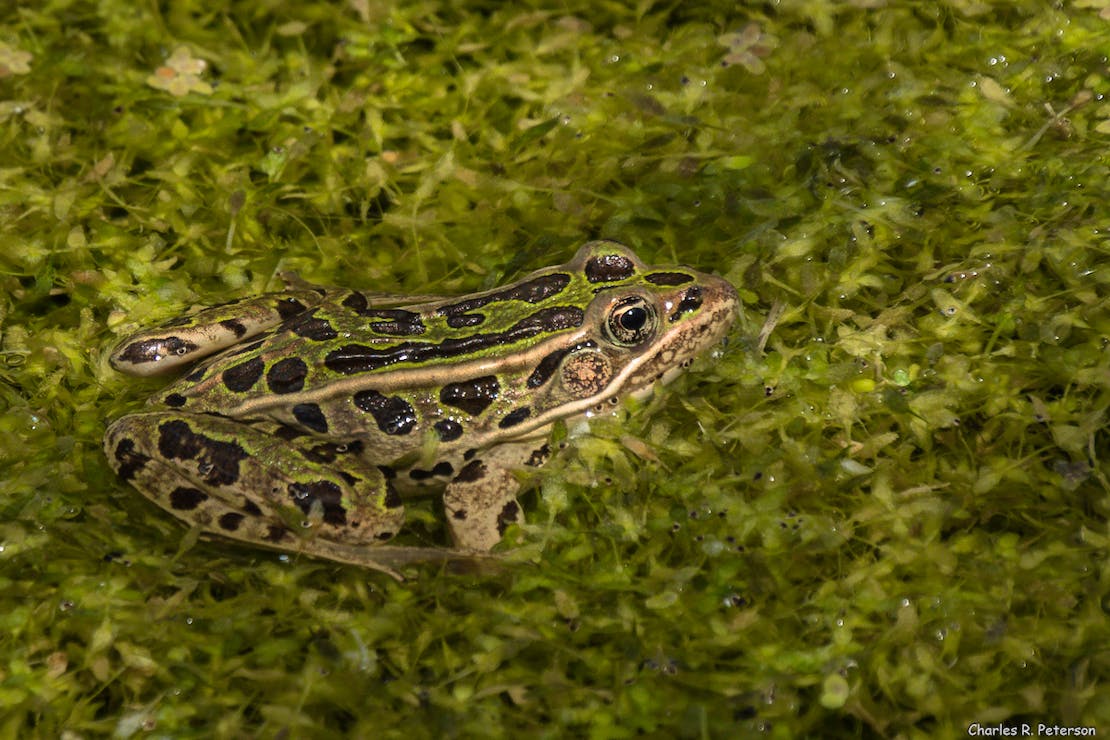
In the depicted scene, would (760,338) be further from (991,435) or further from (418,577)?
(418,577)

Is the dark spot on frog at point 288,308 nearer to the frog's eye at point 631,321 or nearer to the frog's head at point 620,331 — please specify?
the frog's head at point 620,331

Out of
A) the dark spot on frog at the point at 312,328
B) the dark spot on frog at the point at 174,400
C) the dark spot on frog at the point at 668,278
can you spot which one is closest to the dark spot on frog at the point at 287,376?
the dark spot on frog at the point at 312,328

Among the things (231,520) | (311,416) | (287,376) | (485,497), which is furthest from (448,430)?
(231,520)

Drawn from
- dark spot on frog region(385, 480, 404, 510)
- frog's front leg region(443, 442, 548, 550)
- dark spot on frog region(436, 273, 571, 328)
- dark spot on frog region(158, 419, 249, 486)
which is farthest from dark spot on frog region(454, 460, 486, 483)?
dark spot on frog region(158, 419, 249, 486)

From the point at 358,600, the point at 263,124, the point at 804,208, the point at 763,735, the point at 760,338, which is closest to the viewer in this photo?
the point at 763,735

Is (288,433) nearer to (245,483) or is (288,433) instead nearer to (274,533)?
(245,483)

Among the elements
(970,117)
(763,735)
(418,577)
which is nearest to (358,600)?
(418,577)
